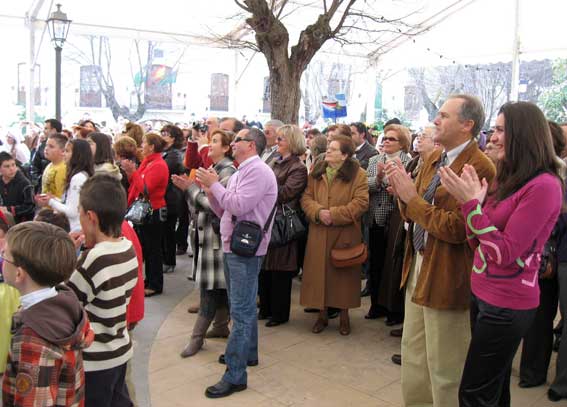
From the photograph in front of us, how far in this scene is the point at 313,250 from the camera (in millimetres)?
5234

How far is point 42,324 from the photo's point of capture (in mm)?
1959

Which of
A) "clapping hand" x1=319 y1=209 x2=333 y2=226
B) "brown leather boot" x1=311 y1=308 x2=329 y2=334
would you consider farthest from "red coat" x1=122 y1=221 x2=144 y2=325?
"brown leather boot" x1=311 y1=308 x2=329 y2=334

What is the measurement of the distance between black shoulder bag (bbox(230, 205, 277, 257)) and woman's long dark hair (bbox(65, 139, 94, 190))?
169cm

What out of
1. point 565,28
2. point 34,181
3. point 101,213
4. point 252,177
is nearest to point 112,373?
point 101,213

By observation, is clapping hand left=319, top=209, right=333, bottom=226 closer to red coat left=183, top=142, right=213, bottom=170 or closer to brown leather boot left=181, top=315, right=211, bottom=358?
brown leather boot left=181, top=315, right=211, bottom=358

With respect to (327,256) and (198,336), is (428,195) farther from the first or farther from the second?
(198,336)

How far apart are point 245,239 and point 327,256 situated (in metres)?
1.57

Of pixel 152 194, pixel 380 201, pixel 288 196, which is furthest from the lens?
pixel 152 194

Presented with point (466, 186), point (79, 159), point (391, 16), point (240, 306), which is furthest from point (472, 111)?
point (391, 16)

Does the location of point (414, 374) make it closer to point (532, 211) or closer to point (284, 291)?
point (532, 211)

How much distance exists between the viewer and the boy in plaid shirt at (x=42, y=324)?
6.32 feet

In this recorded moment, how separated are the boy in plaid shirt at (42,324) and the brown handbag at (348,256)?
125 inches

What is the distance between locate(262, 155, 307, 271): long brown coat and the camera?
5273 millimetres

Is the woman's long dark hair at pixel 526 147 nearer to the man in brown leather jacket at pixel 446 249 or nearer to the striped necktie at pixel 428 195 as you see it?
the man in brown leather jacket at pixel 446 249
